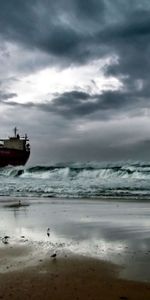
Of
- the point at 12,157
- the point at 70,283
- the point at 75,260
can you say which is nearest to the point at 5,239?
the point at 75,260

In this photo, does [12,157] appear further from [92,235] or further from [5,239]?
[5,239]

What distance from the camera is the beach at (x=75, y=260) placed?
4.07m

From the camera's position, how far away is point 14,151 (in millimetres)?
64188

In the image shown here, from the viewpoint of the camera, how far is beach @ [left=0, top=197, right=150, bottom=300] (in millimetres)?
4070

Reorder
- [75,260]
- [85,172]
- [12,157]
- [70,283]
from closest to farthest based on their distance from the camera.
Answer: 1. [70,283]
2. [75,260]
3. [85,172]
4. [12,157]

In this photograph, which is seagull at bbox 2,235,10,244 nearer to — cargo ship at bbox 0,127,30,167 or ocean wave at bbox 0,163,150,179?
ocean wave at bbox 0,163,150,179

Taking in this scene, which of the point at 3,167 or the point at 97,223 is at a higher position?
the point at 3,167

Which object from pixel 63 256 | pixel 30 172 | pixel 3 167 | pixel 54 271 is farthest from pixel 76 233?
pixel 3 167

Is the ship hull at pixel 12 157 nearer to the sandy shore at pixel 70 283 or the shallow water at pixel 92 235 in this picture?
the shallow water at pixel 92 235

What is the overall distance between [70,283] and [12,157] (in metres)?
60.2

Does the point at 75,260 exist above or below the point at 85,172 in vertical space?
below

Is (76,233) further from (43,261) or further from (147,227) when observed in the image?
(43,261)

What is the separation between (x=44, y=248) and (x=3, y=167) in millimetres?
56850

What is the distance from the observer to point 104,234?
7.36m
